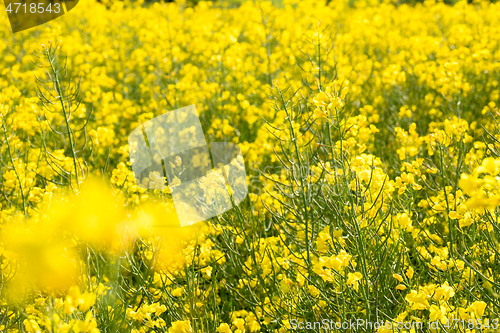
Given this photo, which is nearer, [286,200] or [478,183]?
[478,183]

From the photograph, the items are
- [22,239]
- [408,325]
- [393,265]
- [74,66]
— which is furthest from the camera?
[74,66]

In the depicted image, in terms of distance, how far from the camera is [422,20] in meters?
7.29

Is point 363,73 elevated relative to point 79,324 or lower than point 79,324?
lower

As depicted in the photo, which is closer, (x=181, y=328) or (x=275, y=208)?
(x=181, y=328)

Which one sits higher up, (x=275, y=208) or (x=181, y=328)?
(x=275, y=208)

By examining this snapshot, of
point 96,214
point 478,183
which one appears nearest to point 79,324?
point 96,214

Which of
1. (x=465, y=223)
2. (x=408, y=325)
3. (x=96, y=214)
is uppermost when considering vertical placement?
(x=96, y=214)

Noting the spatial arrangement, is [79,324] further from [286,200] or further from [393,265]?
[286,200]

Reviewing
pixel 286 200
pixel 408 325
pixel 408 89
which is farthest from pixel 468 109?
pixel 408 325

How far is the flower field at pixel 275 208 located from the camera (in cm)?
159

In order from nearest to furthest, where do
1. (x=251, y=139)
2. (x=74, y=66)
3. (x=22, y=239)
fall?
(x=22, y=239), (x=251, y=139), (x=74, y=66)

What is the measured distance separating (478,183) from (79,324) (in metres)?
0.99

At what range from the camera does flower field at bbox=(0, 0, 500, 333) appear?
62.6 inches

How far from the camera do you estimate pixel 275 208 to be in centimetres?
189
